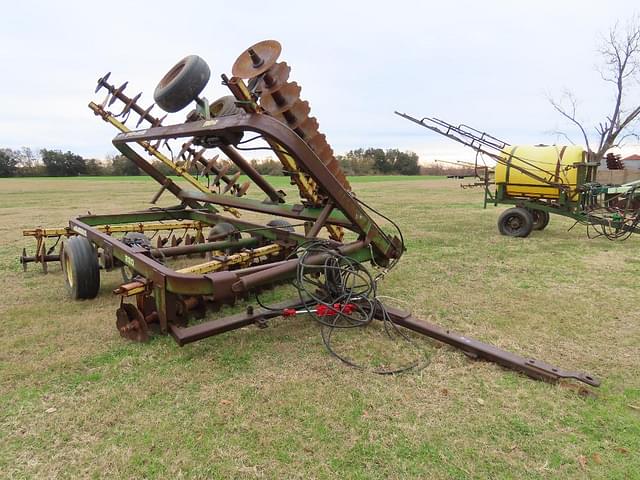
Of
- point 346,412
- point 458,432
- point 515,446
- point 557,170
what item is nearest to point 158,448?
point 346,412

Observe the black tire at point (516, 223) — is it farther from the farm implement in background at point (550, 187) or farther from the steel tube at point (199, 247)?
the steel tube at point (199, 247)

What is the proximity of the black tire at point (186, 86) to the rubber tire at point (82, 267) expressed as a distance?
1949mm

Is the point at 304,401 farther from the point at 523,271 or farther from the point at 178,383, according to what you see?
the point at 523,271

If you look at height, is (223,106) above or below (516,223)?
above

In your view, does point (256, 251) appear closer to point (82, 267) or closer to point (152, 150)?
point (82, 267)

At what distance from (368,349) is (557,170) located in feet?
23.1

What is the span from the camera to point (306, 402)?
2701 millimetres

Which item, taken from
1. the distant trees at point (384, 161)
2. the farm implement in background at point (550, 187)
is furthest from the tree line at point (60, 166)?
the farm implement in background at point (550, 187)

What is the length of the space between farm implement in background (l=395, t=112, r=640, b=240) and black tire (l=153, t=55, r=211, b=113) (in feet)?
18.0

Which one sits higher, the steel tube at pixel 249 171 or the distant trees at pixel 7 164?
the distant trees at pixel 7 164

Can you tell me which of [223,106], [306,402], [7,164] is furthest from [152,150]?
[7,164]

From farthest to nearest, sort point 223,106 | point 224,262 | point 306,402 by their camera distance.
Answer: point 223,106, point 224,262, point 306,402

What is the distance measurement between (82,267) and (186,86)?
90.4 inches

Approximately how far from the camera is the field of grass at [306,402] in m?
2.20
